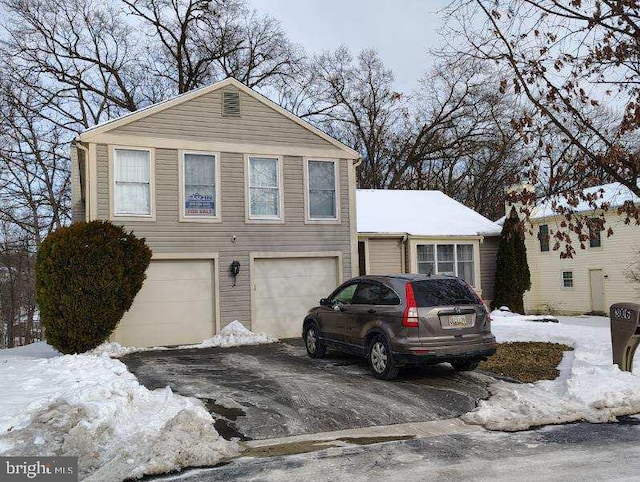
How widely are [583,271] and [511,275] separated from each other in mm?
6529

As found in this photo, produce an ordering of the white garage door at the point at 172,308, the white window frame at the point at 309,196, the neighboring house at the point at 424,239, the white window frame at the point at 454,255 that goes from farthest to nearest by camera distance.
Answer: the white window frame at the point at 454,255, the neighboring house at the point at 424,239, the white window frame at the point at 309,196, the white garage door at the point at 172,308

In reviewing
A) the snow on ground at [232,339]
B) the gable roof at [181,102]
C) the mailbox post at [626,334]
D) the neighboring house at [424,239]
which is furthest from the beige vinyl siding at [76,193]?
the mailbox post at [626,334]

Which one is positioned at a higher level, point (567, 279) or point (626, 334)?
point (567, 279)

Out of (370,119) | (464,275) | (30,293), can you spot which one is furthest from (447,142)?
(30,293)

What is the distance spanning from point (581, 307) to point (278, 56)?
74.4 feet

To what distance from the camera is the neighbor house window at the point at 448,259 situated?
66.3 ft

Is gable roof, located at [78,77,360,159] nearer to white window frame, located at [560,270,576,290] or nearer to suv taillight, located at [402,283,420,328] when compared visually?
suv taillight, located at [402,283,420,328]

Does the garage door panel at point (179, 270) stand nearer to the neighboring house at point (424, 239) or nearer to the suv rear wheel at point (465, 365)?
the neighboring house at point (424, 239)

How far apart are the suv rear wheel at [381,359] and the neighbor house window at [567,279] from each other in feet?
66.3

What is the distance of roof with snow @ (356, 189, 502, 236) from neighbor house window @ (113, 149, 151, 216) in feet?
25.2

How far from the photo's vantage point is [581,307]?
25.6 metres

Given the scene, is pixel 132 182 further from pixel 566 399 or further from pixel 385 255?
pixel 566 399

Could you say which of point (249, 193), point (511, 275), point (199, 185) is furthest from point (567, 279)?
point (199, 185)

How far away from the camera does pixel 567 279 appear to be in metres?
26.6
